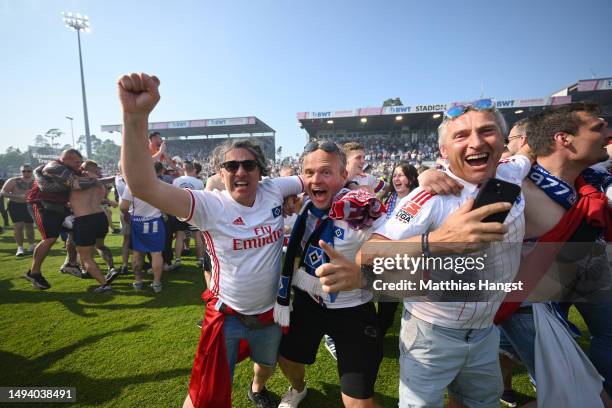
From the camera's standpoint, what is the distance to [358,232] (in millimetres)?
1835

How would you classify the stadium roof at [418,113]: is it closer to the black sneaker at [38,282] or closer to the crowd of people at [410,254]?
the crowd of people at [410,254]

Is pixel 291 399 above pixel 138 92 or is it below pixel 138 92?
below

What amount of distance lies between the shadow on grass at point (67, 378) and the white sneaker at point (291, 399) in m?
1.28

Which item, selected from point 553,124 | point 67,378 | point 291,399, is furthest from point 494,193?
point 67,378

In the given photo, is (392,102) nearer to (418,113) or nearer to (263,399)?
(418,113)

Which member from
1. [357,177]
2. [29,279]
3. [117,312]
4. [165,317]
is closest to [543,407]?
[357,177]

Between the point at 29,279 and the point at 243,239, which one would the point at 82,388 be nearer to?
the point at 243,239

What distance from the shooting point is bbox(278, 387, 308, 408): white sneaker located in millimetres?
2541

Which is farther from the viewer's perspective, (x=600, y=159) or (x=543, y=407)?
(x=600, y=159)

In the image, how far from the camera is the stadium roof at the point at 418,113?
23.7 meters

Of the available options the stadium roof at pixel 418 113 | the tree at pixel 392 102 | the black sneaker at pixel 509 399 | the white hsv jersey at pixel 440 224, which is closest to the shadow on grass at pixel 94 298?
the white hsv jersey at pixel 440 224

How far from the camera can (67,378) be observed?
9.78ft

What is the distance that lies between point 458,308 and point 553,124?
1.67 metres

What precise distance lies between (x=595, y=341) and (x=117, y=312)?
6.04 meters
